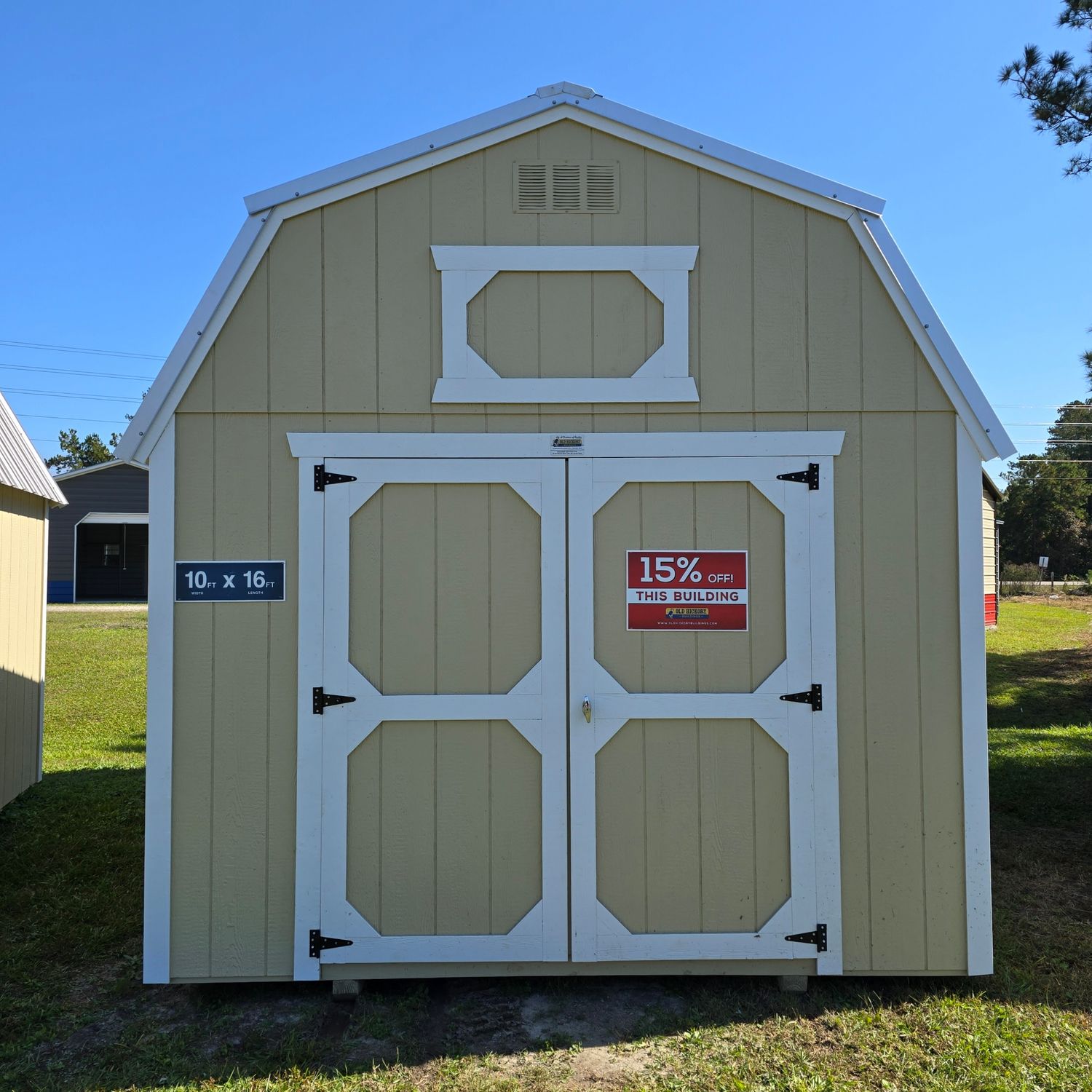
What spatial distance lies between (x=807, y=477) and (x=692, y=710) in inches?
43.6

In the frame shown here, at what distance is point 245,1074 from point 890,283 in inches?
157

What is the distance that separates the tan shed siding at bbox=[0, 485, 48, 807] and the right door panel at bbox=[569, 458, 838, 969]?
4.80 meters

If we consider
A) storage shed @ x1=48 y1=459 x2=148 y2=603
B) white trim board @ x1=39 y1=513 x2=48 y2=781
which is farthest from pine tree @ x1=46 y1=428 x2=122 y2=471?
white trim board @ x1=39 y1=513 x2=48 y2=781

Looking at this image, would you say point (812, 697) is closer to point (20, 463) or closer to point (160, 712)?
point (160, 712)

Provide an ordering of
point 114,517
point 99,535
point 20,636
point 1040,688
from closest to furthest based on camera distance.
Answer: point 20,636 < point 1040,688 < point 114,517 < point 99,535

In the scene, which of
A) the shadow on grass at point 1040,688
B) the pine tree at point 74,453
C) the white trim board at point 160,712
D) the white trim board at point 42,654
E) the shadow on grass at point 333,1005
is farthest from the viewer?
the pine tree at point 74,453

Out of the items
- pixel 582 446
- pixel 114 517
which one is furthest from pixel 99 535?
pixel 582 446

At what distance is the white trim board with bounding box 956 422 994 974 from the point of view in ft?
11.9

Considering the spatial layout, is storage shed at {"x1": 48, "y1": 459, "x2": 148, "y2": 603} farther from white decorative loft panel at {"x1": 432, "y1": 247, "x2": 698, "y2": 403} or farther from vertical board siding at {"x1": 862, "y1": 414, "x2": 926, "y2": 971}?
vertical board siding at {"x1": 862, "y1": 414, "x2": 926, "y2": 971}

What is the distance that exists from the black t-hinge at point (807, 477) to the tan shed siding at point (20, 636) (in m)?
5.59

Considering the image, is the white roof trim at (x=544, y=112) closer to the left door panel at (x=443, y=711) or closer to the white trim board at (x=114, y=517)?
the left door panel at (x=443, y=711)

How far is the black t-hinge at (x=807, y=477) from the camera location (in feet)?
→ 12.1

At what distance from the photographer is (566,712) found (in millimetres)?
3658

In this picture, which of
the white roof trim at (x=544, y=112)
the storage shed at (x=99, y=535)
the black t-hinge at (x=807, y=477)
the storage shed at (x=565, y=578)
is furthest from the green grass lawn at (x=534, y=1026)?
the storage shed at (x=99, y=535)
